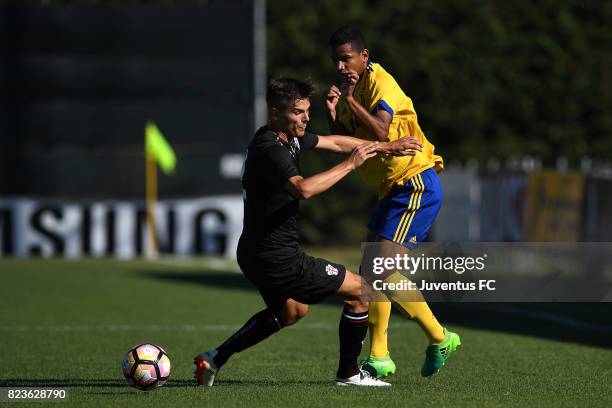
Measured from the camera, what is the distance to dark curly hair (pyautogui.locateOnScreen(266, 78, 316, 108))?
8406 mm

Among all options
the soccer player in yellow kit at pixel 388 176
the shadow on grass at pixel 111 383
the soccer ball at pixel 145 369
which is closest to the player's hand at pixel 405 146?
the soccer player in yellow kit at pixel 388 176

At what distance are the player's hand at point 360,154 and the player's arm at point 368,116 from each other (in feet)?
1.40

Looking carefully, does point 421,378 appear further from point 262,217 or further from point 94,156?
point 94,156

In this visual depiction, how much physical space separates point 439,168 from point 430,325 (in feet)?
4.07

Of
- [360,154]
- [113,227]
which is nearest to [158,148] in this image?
[113,227]

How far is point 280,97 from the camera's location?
8414 millimetres

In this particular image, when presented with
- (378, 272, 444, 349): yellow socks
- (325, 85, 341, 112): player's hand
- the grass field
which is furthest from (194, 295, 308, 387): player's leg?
(325, 85, 341, 112): player's hand

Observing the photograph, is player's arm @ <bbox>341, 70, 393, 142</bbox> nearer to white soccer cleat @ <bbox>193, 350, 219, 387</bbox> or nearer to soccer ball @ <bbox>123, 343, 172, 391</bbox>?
white soccer cleat @ <bbox>193, 350, 219, 387</bbox>

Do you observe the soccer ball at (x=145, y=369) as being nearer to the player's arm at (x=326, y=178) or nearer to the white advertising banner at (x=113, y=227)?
the player's arm at (x=326, y=178)

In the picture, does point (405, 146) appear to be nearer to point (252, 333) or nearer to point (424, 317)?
point (424, 317)

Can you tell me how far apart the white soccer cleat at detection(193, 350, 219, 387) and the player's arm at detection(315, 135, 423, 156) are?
169 centimetres

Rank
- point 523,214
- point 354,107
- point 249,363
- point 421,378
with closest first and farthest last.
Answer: point 354,107, point 421,378, point 249,363, point 523,214

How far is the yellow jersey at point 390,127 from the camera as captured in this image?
29.7 ft

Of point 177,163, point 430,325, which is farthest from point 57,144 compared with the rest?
point 430,325
